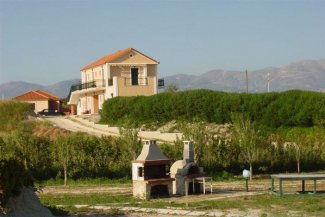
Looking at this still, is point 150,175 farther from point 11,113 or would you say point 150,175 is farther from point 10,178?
point 11,113

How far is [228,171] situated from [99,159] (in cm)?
659

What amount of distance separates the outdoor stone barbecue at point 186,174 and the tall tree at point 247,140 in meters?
7.34

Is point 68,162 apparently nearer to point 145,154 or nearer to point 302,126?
point 145,154

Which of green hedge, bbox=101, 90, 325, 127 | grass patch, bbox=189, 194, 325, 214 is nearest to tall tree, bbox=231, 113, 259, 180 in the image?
grass patch, bbox=189, 194, 325, 214

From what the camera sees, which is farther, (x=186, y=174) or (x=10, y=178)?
(x=186, y=174)

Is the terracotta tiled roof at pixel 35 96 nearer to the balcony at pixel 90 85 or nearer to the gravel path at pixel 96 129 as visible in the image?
the balcony at pixel 90 85

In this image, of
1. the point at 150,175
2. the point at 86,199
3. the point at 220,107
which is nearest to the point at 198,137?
the point at 150,175

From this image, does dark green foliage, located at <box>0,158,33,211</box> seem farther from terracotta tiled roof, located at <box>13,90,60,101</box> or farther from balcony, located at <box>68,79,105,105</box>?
terracotta tiled roof, located at <box>13,90,60,101</box>

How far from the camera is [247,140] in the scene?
1297 inches

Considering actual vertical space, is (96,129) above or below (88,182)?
above

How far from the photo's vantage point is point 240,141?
33562mm

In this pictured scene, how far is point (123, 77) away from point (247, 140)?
1254 inches

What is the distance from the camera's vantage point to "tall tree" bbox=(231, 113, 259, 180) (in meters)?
32.9

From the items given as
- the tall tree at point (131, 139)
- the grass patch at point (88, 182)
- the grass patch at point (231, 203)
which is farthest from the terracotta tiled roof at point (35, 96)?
the grass patch at point (231, 203)
